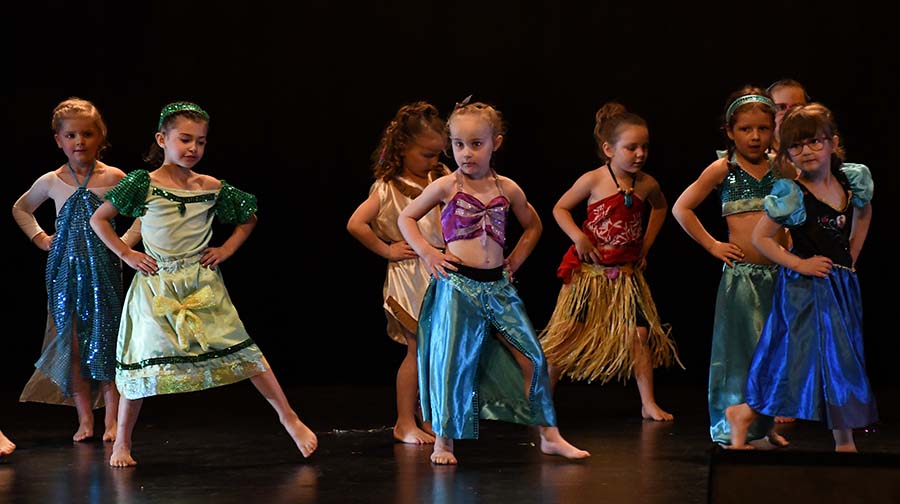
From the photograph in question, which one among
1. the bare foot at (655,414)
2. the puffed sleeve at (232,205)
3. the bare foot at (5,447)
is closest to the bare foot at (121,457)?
the bare foot at (5,447)

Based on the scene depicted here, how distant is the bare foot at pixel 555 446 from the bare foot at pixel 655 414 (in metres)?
0.85

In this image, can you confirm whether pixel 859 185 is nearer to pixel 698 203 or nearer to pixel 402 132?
pixel 698 203

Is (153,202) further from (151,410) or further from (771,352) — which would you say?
(771,352)

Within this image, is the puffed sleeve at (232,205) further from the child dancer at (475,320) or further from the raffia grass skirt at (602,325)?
the raffia grass skirt at (602,325)

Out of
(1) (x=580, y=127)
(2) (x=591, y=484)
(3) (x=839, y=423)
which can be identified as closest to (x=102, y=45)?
(1) (x=580, y=127)

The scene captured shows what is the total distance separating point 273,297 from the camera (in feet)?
19.9

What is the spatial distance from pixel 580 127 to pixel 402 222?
189 cm

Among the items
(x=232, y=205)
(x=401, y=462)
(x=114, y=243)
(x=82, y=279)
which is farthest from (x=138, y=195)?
(x=401, y=462)

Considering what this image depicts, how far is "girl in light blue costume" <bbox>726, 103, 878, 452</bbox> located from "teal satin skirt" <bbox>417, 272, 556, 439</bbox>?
0.64m

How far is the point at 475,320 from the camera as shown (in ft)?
12.9

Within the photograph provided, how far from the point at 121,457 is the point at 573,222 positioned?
1833mm

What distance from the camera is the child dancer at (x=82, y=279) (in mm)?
4555

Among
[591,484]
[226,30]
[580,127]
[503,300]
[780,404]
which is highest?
[226,30]

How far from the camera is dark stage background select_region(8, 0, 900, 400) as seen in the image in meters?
Answer: 5.56
